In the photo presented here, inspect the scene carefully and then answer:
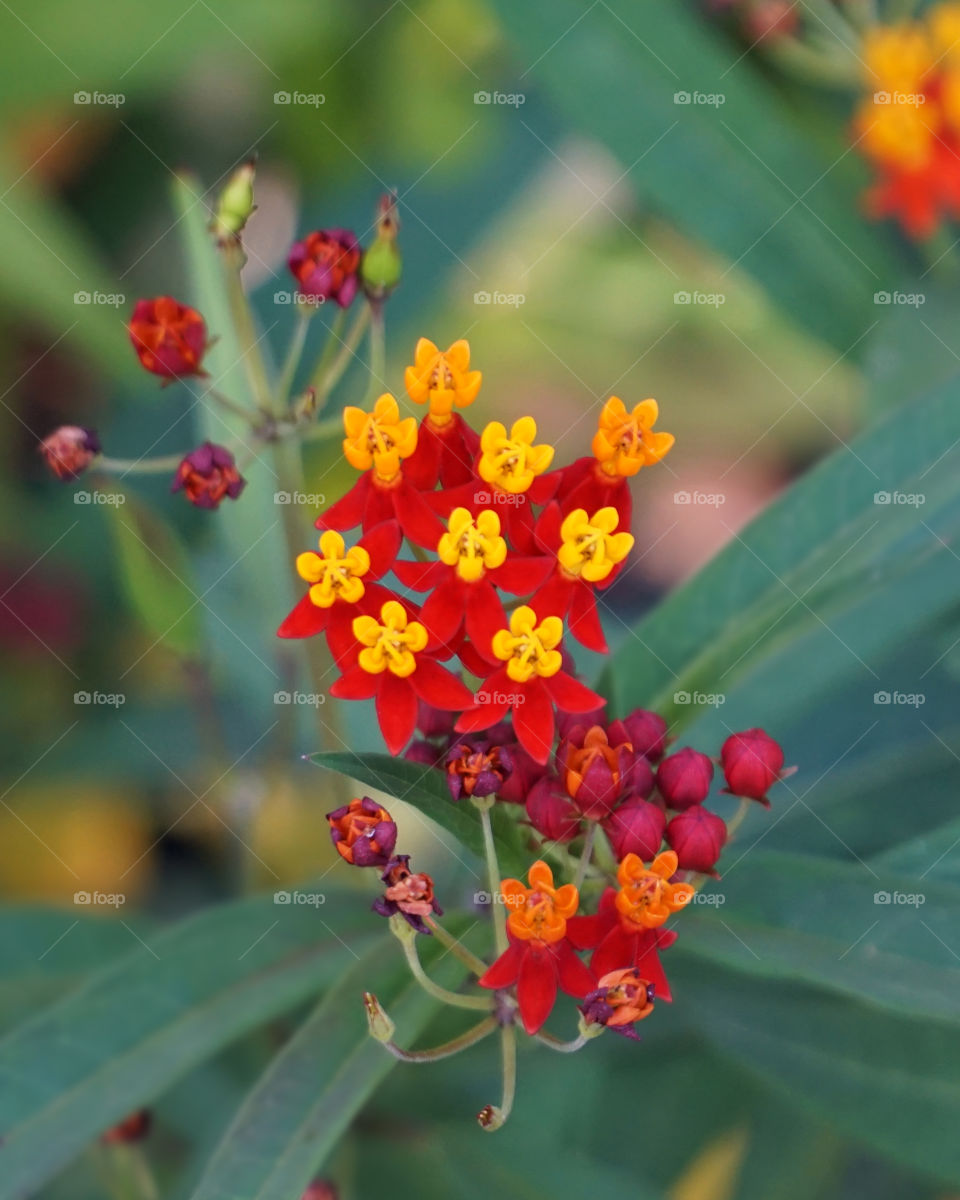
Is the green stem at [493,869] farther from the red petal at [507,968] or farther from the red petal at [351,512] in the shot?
the red petal at [351,512]

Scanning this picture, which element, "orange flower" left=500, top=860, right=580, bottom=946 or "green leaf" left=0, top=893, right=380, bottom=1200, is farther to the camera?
"green leaf" left=0, top=893, right=380, bottom=1200

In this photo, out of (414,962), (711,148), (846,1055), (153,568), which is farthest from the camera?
(711,148)

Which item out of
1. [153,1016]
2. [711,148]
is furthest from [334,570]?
[711,148]

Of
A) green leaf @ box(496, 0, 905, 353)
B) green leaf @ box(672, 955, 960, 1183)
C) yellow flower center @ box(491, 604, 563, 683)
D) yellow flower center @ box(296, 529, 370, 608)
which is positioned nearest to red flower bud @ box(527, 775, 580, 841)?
yellow flower center @ box(491, 604, 563, 683)

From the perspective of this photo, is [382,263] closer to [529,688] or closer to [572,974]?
[529,688]

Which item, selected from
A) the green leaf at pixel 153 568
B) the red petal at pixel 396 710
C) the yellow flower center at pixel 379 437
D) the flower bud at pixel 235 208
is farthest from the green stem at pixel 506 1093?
the flower bud at pixel 235 208

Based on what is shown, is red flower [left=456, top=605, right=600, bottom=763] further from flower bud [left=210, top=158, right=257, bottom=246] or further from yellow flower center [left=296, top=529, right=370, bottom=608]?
flower bud [left=210, top=158, right=257, bottom=246]
